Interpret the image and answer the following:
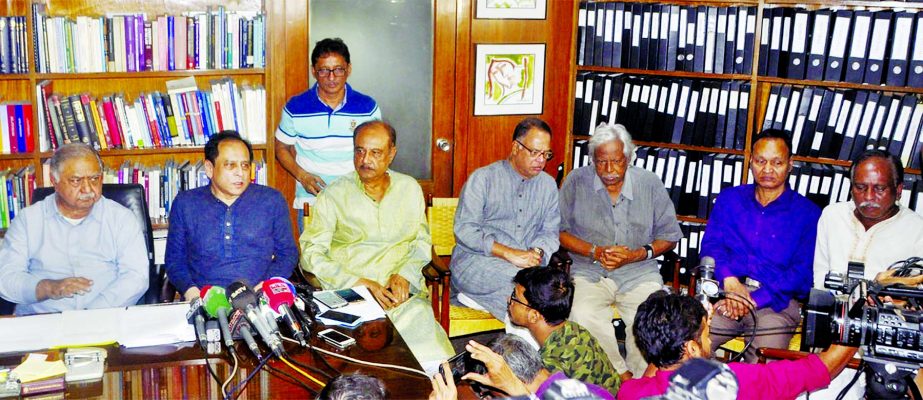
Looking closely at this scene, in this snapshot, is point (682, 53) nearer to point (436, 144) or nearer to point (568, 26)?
point (568, 26)

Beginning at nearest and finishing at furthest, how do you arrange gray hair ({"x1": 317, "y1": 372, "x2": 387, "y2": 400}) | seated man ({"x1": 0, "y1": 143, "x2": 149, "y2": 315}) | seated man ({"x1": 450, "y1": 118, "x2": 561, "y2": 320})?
gray hair ({"x1": 317, "y1": 372, "x2": 387, "y2": 400}) < seated man ({"x1": 0, "y1": 143, "x2": 149, "y2": 315}) < seated man ({"x1": 450, "y1": 118, "x2": 561, "y2": 320})

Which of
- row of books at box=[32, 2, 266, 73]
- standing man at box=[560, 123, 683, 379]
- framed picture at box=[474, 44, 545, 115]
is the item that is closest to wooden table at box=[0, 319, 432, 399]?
standing man at box=[560, 123, 683, 379]

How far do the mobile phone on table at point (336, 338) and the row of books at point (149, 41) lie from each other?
2.14 m

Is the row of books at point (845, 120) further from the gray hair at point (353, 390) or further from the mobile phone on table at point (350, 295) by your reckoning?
the gray hair at point (353, 390)

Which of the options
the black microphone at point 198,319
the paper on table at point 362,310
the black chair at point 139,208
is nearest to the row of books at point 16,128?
the black chair at point 139,208

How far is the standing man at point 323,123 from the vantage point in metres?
4.43

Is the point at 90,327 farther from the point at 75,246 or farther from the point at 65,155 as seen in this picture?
the point at 65,155

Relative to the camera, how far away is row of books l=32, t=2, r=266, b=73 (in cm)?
434

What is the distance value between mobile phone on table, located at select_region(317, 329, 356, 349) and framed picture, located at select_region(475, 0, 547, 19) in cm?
245

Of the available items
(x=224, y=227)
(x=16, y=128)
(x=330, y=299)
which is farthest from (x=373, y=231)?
(x=16, y=128)

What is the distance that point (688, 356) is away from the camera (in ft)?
8.48

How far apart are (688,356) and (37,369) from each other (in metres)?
1.76

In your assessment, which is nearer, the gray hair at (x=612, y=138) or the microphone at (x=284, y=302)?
the microphone at (x=284, y=302)

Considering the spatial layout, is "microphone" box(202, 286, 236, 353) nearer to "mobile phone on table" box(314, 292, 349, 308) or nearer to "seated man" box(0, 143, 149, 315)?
"mobile phone on table" box(314, 292, 349, 308)
